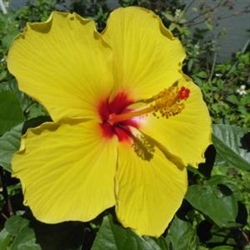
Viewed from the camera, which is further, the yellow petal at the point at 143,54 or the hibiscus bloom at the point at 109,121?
the yellow petal at the point at 143,54

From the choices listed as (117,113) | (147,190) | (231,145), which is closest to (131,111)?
(117,113)

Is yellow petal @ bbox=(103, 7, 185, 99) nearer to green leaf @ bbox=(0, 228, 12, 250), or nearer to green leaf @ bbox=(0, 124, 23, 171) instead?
green leaf @ bbox=(0, 124, 23, 171)

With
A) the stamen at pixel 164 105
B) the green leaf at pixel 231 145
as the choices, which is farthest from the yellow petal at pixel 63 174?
the green leaf at pixel 231 145

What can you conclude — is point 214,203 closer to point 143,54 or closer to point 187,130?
point 187,130

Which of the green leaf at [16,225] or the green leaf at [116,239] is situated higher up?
the green leaf at [116,239]

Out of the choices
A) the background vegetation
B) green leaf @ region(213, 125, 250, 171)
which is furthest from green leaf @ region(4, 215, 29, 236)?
green leaf @ region(213, 125, 250, 171)

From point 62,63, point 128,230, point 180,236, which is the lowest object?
point 180,236

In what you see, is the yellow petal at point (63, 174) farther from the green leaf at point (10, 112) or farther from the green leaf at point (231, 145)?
the green leaf at point (231, 145)
